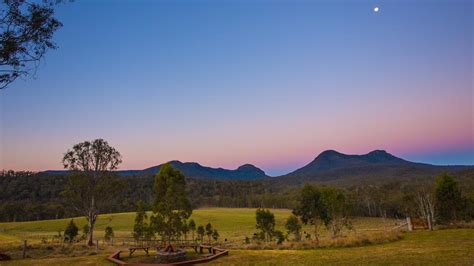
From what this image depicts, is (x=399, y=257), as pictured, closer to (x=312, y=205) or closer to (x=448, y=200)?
(x=448, y=200)

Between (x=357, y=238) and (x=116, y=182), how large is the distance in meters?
29.5

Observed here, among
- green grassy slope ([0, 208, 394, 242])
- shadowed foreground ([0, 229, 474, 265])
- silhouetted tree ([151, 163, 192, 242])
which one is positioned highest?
silhouetted tree ([151, 163, 192, 242])

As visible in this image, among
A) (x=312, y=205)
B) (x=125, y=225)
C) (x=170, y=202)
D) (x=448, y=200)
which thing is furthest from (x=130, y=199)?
(x=170, y=202)

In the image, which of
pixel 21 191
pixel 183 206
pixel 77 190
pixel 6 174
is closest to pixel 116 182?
pixel 77 190

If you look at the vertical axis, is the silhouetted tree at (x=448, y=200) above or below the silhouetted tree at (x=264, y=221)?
above

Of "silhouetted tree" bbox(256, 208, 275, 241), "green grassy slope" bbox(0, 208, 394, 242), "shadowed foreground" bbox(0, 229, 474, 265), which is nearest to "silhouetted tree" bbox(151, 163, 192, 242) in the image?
"shadowed foreground" bbox(0, 229, 474, 265)

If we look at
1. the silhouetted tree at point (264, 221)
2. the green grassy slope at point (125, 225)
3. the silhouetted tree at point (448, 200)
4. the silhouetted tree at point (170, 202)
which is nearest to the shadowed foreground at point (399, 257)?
the silhouetted tree at point (170, 202)

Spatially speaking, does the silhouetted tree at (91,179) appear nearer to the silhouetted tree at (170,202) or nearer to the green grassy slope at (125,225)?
the silhouetted tree at (170,202)

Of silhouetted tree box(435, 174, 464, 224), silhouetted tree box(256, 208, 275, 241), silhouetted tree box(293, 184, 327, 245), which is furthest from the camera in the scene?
silhouetted tree box(293, 184, 327, 245)

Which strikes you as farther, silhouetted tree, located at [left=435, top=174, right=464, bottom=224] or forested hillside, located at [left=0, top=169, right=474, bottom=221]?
forested hillside, located at [left=0, top=169, right=474, bottom=221]

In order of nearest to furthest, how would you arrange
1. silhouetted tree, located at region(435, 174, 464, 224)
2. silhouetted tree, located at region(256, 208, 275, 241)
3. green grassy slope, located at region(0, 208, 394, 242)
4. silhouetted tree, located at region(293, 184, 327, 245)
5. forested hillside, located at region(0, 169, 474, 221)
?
1. silhouetted tree, located at region(435, 174, 464, 224)
2. silhouetted tree, located at region(256, 208, 275, 241)
3. silhouetted tree, located at region(293, 184, 327, 245)
4. green grassy slope, located at region(0, 208, 394, 242)
5. forested hillside, located at region(0, 169, 474, 221)

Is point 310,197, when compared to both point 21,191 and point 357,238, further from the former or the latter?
point 21,191

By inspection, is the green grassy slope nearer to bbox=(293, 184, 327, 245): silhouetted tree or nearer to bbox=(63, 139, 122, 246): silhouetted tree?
bbox=(293, 184, 327, 245): silhouetted tree

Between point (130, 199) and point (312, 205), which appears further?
point (130, 199)
